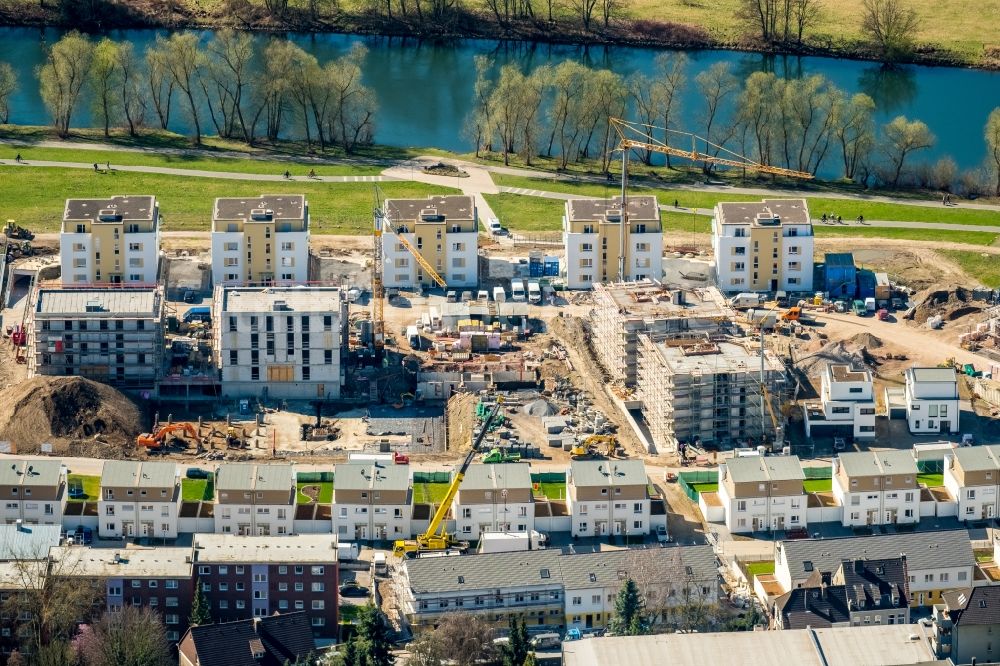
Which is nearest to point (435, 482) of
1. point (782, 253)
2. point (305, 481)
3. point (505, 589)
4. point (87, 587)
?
point (305, 481)

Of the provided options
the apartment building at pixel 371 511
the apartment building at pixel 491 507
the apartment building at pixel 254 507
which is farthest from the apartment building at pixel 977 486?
the apartment building at pixel 254 507

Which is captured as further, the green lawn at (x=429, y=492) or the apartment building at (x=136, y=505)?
the green lawn at (x=429, y=492)

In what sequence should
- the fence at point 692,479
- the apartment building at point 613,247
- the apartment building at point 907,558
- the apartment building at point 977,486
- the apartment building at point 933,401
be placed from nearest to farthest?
1. the apartment building at point 907,558
2. the apartment building at point 977,486
3. the fence at point 692,479
4. the apartment building at point 933,401
5. the apartment building at point 613,247

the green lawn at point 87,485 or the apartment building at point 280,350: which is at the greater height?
the apartment building at point 280,350

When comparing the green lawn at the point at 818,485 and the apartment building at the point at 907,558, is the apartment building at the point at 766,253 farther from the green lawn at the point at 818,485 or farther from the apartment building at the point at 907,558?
the apartment building at the point at 907,558

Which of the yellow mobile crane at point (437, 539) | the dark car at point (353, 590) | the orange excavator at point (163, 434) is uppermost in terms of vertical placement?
the orange excavator at point (163, 434)

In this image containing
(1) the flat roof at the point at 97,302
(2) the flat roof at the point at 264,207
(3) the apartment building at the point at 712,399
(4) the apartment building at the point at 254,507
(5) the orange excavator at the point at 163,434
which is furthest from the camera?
(2) the flat roof at the point at 264,207

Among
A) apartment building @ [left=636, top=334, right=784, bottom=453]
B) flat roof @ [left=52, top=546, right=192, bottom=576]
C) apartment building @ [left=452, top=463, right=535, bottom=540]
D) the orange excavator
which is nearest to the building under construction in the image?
apartment building @ [left=636, top=334, right=784, bottom=453]
